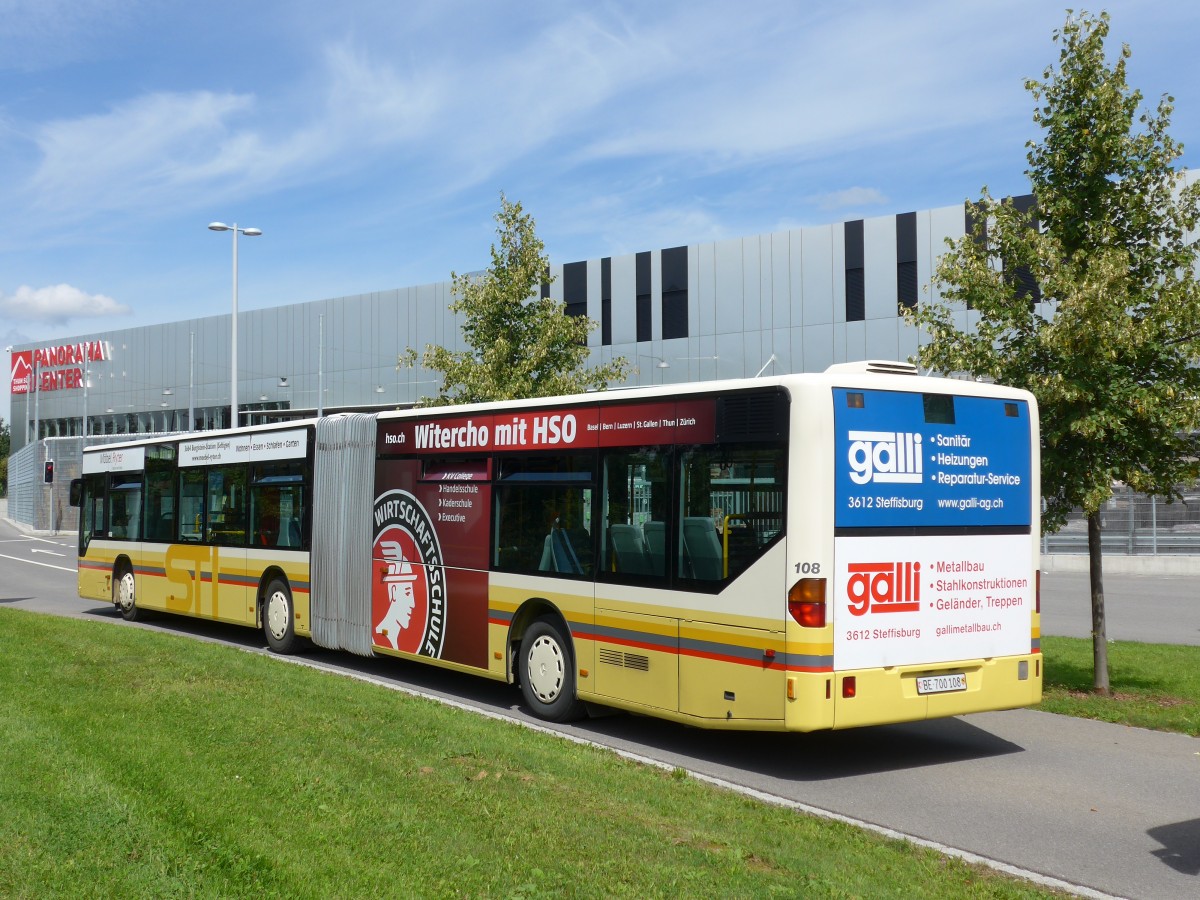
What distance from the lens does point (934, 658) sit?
875 centimetres

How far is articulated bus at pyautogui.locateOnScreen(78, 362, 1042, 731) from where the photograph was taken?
831 centimetres

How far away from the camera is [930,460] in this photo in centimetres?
884

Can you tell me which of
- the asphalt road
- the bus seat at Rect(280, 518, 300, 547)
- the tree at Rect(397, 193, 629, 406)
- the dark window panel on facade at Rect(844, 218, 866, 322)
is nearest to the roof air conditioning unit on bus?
the asphalt road

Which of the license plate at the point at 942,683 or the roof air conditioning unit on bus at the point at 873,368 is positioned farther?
the roof air conditioning unit on bus at the point at 873,368

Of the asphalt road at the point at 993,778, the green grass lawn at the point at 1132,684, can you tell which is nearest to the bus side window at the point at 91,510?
the asphalt road at the point at 993,778

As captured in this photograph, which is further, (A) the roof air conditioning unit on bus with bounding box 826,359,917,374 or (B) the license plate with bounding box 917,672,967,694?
(A) the roof air conditioning unit on bus with bounding box 826,359,917,374

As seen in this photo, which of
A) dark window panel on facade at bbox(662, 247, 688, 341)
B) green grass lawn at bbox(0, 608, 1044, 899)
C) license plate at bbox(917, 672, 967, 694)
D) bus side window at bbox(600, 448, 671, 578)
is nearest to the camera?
green grass lawn at bbox(0, 608, 1044, 899)

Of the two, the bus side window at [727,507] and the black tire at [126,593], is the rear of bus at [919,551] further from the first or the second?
the black tire at [126,593]

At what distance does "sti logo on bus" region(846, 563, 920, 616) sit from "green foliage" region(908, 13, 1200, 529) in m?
3.50

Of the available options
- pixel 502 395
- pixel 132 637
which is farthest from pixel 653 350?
pixel 132 637

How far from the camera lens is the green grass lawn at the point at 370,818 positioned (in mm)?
5355

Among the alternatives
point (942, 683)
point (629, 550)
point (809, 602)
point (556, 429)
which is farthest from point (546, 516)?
point (942, 683)

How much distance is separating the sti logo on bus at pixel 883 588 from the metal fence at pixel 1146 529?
881 inches

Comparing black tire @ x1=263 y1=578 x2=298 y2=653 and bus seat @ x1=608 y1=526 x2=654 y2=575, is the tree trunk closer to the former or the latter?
bus seat @ x1=608 y1=526 x2=654 y2=575
